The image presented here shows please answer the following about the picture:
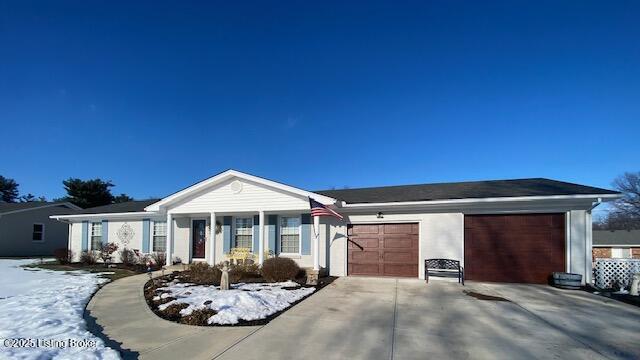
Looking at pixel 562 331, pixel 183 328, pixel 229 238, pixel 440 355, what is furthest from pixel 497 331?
pixel 229 238

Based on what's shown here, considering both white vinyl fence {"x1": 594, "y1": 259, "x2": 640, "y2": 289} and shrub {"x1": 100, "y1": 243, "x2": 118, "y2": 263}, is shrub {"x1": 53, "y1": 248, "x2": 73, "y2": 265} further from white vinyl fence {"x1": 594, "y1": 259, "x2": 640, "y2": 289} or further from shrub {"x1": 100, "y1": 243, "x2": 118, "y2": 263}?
white vinyl fence {"x1": 594, "y1": 259, "x2": 640, "y2": 289}

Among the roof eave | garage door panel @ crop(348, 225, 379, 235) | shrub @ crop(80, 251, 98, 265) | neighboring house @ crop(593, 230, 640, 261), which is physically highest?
the roof eave

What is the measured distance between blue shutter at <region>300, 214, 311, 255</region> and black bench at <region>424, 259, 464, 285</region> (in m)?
4.47

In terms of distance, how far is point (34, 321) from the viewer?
7.11m

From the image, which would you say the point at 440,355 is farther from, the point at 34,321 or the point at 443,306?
the point at 34,321

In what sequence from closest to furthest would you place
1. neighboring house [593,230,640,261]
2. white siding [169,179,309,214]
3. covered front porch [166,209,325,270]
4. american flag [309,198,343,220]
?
1. american flag [309,198,343,220]
2. white siding [169,179,309,214]
3. covered front porch [166,209,325,270]
4. neighboring house [593,230,640,261]

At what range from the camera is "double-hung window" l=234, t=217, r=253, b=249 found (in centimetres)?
1628

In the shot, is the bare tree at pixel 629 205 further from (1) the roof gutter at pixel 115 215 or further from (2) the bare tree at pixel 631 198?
(1) the roof gutter at pixel 115 215

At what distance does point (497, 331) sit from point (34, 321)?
8568mm

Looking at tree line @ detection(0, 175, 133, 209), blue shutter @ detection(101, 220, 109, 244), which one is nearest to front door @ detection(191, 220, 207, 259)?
blue shutter @ detection(101, 220, 109, 244)

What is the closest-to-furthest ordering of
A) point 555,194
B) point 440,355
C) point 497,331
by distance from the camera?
point 440,355 < point 497,331 < point 555,194

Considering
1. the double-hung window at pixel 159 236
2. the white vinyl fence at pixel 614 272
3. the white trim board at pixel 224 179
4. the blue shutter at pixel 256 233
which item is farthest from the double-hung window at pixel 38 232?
the white vinyl fence at pixel 614 272

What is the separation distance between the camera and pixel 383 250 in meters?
14.0

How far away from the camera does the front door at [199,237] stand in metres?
17.8
